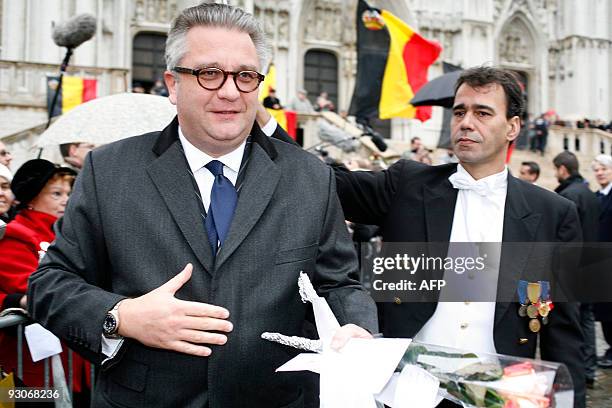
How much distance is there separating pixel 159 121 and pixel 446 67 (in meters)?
6.25

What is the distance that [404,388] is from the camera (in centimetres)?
173

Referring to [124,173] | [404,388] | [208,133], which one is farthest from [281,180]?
[404,388]

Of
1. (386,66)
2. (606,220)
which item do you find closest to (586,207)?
(606,220)

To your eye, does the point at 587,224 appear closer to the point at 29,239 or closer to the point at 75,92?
the point at 29,239

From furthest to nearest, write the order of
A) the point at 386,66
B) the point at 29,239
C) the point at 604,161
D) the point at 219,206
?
A: the point at 386,66 < the point at 604,161 < the point at 29,239 < the point at 219,206

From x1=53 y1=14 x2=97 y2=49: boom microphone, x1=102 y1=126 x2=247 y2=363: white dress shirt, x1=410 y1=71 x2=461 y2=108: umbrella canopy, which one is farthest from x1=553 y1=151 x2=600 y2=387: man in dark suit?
x1=53 y1=14 x2=97 y2=49: boom microphone

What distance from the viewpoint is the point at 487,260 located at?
9.66ft

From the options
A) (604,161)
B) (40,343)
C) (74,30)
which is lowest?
(40,343)

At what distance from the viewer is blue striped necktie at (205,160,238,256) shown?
2.10 metres

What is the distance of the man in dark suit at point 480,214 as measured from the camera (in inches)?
113

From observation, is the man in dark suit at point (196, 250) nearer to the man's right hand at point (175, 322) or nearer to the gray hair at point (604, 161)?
the man's right hand at point (175, 322)

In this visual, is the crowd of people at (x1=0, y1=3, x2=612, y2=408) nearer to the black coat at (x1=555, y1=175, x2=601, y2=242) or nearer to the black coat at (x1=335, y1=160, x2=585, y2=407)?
the black coat at (x1=335, y1=160, x2=585, y2=407)

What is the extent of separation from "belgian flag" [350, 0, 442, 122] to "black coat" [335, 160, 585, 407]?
260 inches

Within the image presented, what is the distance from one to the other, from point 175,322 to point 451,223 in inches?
61.0
